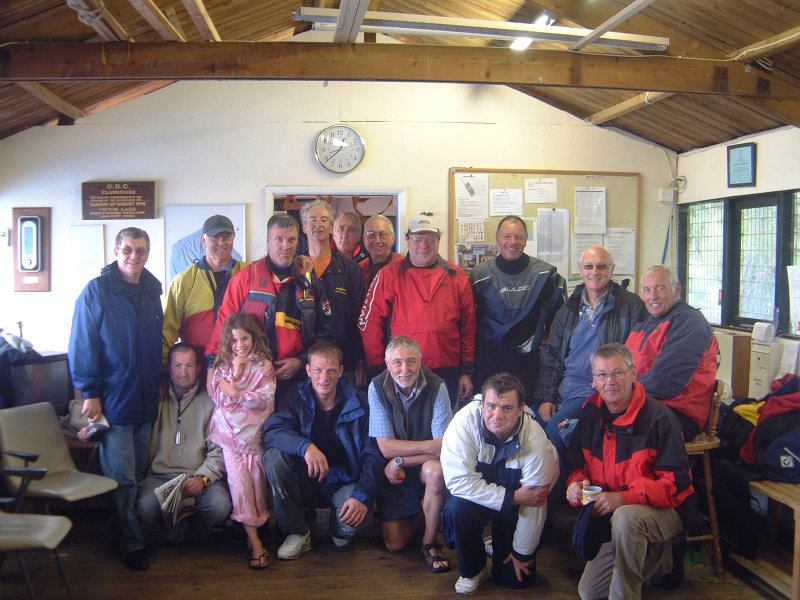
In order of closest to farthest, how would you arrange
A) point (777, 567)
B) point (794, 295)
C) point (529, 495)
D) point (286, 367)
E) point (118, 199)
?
point (529, 495), point (777, 567), point (286, 367), point (794, 295), point (118, 199)

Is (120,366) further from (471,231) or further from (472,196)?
(472,196)

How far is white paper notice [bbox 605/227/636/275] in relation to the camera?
18.1 ft

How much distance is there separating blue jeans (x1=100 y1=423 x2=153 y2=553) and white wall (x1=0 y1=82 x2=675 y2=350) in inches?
92.5

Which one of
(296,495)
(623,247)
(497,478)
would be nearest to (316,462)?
(296,495)

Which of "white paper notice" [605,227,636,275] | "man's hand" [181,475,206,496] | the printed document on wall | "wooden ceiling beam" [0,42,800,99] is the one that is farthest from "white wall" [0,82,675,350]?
"man's hand" [181,475,206,496]

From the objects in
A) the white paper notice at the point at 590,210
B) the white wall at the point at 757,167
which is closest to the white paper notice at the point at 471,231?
the white paper notice at the point at 590,210

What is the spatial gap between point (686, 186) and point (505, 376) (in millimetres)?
3507

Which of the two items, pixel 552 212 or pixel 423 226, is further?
pixel 552 212

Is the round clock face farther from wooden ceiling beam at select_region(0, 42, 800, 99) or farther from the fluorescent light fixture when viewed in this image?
the fluorescent light fixture

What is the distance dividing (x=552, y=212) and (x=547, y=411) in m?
2.47

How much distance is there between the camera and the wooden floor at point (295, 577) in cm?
283

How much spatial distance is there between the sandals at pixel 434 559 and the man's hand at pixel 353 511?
0.36 m

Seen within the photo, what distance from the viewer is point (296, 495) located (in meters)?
3.17

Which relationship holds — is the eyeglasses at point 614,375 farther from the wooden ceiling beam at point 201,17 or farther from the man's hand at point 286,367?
Answer: the wooden ceiling beam at point 201,17
